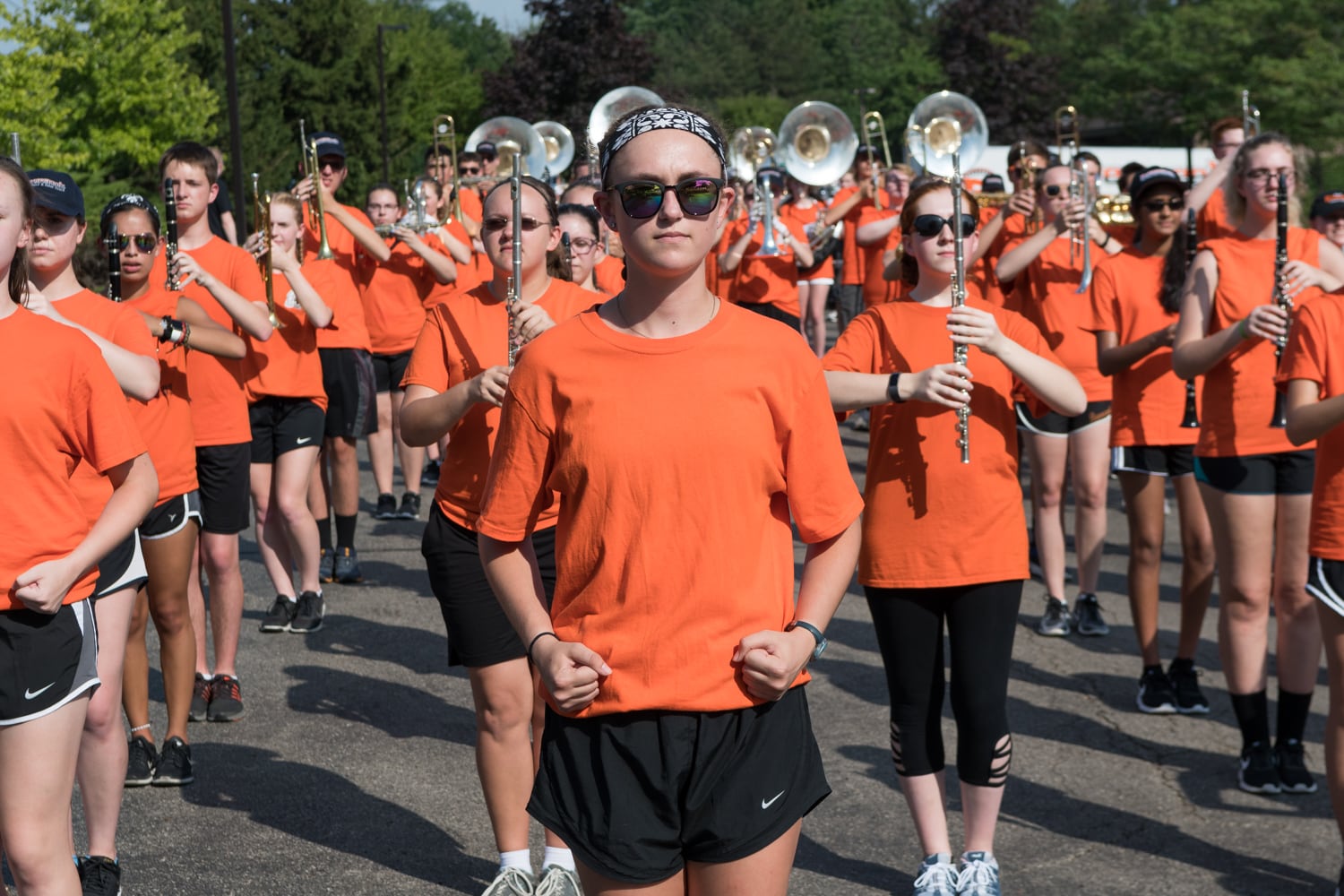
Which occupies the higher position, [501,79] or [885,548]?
[501,79]

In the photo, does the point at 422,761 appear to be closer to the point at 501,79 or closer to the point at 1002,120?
the point at 501,79

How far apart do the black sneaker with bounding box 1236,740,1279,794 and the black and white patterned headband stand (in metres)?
4.10

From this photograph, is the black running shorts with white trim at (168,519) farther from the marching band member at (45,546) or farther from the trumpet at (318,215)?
the trumpet at (318,215)

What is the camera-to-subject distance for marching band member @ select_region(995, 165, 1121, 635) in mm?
A: 8359

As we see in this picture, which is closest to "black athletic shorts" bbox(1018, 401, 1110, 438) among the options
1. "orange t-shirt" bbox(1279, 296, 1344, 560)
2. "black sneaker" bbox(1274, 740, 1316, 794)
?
"black sneaker" bbox(1274, 740, 1316, 794)

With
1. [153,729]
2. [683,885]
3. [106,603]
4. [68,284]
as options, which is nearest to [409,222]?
[153,729]

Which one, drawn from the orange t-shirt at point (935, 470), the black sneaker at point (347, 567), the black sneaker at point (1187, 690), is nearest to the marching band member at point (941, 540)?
the orange t-shirt at point (935, 470)

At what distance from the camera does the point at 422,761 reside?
655 cm

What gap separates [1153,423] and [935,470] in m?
2.89

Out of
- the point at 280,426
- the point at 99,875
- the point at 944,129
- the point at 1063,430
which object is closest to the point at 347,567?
the point at 280,426

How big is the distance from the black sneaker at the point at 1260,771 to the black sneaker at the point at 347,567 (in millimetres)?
5516

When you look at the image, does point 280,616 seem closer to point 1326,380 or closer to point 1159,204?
point 1159,204

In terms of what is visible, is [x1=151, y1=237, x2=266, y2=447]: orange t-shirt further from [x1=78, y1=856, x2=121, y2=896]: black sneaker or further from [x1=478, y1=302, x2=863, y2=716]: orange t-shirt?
[x1=478, y1=302, x2=863, y2=716]: orange t-shirt

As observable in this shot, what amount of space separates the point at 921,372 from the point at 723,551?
1809mm
